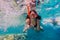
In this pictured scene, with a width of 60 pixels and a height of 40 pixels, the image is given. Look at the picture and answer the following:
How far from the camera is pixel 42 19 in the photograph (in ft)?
5.23

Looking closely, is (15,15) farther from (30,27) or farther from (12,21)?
(30,27)

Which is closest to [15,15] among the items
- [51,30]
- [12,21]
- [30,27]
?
[12,21]

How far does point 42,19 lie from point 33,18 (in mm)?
74

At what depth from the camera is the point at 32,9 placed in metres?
1.60

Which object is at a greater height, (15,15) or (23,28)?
(15,15)

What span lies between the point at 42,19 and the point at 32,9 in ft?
0.38

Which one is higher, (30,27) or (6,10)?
(6,10)

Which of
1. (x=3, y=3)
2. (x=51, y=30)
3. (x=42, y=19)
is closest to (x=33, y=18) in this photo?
(x=42, y=19)

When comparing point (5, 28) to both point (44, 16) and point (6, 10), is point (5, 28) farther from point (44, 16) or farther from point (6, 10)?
point (44, 16)

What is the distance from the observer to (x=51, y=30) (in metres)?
1.59

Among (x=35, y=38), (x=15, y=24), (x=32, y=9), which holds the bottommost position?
(x=35, y=38)

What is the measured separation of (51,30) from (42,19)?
116mm

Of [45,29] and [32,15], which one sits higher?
[32,15]

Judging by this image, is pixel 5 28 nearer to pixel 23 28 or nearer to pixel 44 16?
pixel 23 28
